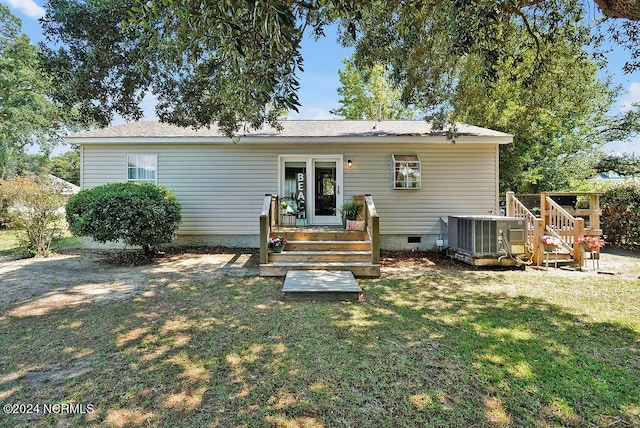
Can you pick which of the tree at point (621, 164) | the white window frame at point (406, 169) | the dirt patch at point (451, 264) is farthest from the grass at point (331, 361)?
the tree at point (621, 164)

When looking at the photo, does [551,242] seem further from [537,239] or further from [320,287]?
[320,287]

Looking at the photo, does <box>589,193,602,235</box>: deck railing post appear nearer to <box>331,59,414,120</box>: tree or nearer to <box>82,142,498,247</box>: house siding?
<box>82,142,498,247</box>: house siding

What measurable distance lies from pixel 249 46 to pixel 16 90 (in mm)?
20237

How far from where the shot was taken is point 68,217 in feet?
22.5

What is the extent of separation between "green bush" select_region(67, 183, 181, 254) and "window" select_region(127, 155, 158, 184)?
180 cm

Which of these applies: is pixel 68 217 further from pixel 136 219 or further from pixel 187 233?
pixel 187 233

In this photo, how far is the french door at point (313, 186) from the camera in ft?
29.9

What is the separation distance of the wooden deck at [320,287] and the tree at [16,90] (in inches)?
703

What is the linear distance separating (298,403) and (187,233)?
24.9ft

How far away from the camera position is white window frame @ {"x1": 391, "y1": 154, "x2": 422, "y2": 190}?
888 cm

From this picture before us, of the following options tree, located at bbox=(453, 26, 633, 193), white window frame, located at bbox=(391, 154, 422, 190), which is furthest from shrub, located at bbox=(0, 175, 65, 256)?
tree, located at bbox=(453, 26, 633, 193)

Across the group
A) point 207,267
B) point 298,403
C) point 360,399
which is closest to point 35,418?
point 298,403

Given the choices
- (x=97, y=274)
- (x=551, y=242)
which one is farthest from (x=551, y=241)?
(x=97, y=274)

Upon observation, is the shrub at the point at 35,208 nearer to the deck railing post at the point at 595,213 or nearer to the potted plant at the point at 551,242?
the potted plant at the point at 551,242
